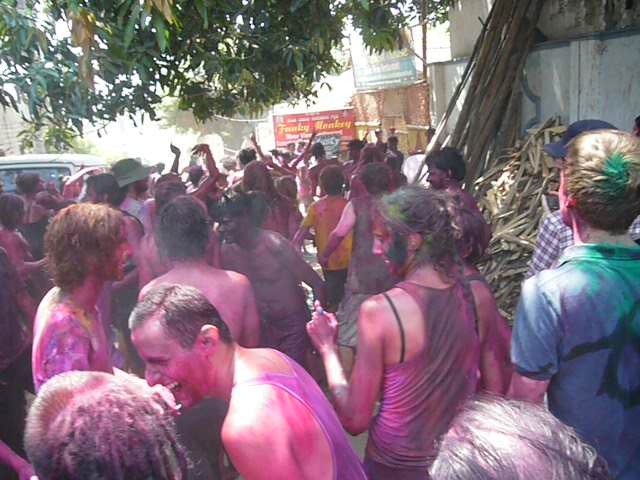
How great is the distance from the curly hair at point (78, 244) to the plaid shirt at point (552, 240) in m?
2.06

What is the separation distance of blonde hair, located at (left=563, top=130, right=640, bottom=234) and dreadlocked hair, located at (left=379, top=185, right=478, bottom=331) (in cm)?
42

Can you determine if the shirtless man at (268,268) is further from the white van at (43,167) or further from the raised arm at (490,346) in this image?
the white van at (43,167)

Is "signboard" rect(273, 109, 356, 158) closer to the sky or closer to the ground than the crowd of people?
closer to the sky

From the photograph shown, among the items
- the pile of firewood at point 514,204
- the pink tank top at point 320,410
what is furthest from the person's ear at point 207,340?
the pile of firewood at point 514,204

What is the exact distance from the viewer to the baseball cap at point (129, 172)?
488cm

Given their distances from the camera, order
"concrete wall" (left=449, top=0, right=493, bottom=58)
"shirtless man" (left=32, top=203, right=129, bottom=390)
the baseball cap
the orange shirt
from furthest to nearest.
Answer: "concrete wall" (left=449, top=0, right=493, bottom=58) → the orange shirt → the baseball cap → "shirtless man" (left=32, top=203, right=129, bottom=390)

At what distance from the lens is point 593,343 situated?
176cm

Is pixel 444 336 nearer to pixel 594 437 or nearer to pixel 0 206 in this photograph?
pixel 594 437

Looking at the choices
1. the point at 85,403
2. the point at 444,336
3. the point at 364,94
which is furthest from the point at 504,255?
the point at 364,94

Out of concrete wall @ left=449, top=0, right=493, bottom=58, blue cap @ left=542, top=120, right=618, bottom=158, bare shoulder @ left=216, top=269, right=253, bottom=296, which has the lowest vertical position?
bare shoulder @ left=216, top=269, right=253, bottom=296

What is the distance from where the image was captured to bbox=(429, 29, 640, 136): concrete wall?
19.5 feet

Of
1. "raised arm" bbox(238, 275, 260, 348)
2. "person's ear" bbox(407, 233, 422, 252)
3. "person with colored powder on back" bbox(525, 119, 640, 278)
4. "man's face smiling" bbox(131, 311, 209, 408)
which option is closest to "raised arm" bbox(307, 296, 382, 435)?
"person's ear" bbox(407, 233, 422, 252)

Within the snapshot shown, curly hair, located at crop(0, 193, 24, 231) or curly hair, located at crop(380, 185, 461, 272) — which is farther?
curly hair, located at crop(0, 193, 24, 231)

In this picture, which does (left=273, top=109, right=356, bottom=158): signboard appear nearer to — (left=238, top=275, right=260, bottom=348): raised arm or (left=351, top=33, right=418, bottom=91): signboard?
(left=351, top=33, right=418, bottom=91): signboard
